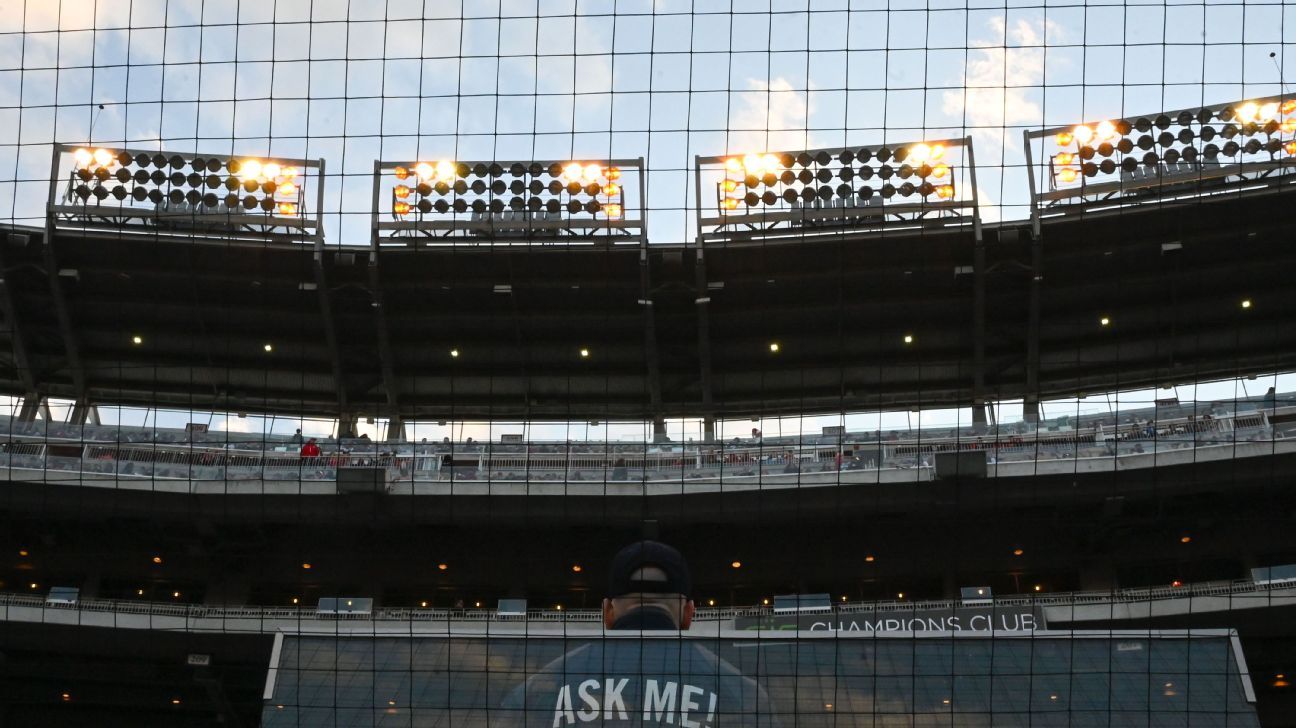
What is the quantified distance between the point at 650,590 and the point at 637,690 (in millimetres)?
3687

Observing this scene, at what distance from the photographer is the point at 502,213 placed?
35125 millimetres

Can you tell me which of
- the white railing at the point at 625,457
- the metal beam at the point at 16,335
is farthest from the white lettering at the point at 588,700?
the metal beam at the point at 16,335

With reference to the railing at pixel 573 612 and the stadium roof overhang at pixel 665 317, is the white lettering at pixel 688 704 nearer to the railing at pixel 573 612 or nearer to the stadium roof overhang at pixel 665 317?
the railing at pixel 573 612

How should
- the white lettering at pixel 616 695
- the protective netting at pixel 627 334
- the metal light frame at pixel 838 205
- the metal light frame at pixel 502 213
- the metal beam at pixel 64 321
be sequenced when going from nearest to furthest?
1. the white lettering at pixel 616 695
2. the protective netting at pixel 627 334
3. the metal light frame at pixel 838 205
4. the metal light frame at pixel 502 213
5. the metal beam at pixel 64 321

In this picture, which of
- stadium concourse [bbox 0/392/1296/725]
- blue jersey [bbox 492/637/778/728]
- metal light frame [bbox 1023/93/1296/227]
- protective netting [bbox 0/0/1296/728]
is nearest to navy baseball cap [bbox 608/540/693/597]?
blue jersey [bbox 492/637/778/728]

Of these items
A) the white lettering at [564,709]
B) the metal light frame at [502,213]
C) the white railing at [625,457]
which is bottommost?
the white lettering at [564,709]

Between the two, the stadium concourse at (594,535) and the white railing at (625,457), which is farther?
the white railing at (625,457)

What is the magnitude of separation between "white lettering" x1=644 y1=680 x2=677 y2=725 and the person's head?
3.16m

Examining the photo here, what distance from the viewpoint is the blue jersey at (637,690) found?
1504 centimetres

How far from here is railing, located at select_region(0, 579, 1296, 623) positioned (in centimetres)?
2769

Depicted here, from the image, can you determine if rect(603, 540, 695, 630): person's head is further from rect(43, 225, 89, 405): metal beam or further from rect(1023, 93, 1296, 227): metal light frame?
rect(43, 225, 89, 405): metal beam

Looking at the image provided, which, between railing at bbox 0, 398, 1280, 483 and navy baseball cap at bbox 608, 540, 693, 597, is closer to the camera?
navy baseball cap at bbox 608, 540, 693, 597

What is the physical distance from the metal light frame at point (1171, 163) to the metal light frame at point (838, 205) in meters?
1.72

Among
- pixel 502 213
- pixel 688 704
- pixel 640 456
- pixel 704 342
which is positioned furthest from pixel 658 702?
pixel 704 342
